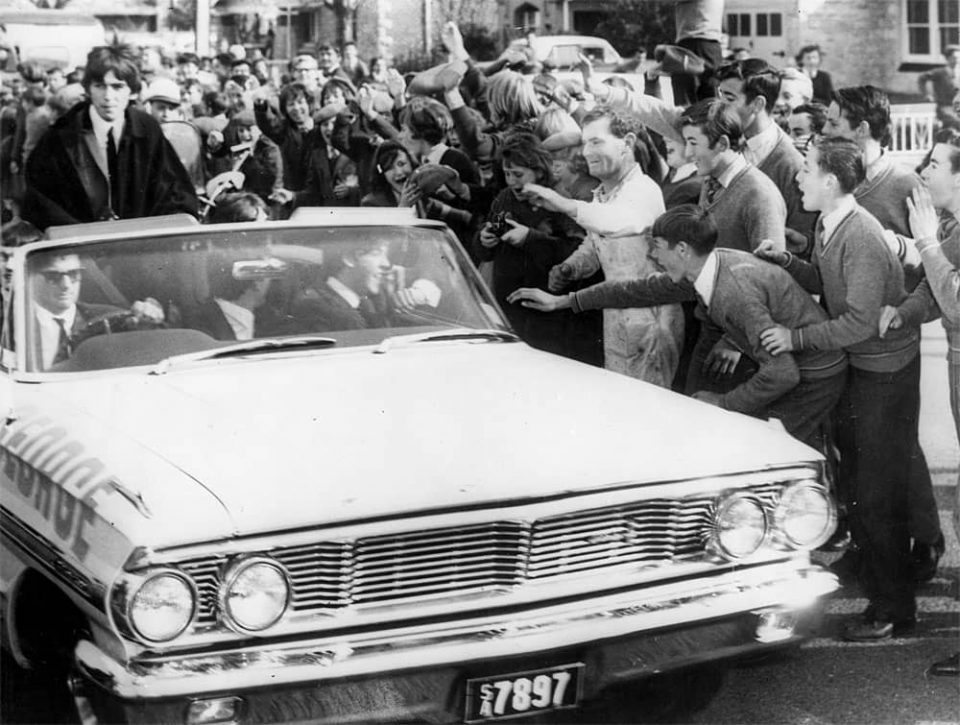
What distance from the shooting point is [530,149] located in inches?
229

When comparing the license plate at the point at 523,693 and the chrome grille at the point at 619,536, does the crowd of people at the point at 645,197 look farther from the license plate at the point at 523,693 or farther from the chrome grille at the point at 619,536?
the license plate at the point at 523,693

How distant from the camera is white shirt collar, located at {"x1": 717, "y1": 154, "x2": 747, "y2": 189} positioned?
5.25 m

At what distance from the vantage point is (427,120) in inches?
256

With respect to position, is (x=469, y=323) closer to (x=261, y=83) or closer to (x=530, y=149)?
(x=530, y=149)

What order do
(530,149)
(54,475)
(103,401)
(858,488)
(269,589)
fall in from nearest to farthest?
(269,589) < (54,475) < (103,401) < (858,488) < (530,149)

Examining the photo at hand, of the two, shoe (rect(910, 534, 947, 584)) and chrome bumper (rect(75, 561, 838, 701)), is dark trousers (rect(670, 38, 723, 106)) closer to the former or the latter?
shoe (rect(910, 534, 947, 584))

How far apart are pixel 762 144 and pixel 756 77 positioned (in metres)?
0.29

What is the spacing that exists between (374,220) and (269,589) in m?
1.91

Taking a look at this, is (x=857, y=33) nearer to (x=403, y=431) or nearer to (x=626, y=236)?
(x=626, y=236)

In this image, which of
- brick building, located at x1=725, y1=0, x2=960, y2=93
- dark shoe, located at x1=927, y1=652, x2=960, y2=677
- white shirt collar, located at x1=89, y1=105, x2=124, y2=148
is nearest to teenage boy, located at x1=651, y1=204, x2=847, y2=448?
dark shoe, located at x1=927, y1=652, x2=960, y2=677

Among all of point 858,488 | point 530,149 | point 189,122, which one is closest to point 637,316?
point 530,149

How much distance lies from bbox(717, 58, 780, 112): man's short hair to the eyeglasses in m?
2.87

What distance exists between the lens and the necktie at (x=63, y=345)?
404 cm

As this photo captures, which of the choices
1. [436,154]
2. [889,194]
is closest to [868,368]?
[889,194]
